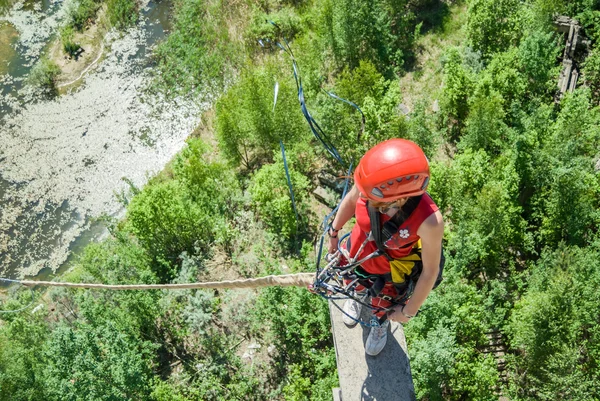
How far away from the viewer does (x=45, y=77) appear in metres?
17.6

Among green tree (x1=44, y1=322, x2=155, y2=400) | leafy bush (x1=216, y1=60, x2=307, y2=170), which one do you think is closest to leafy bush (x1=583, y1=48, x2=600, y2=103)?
leafy bush (x1=216, y1=60, x2=307, y2=170)

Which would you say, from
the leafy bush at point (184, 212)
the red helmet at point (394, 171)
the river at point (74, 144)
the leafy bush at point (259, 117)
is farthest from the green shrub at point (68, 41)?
the red helmet at point (394, 171)

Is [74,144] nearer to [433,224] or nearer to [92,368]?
[92,368]

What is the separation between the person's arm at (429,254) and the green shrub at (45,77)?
15.9 metres

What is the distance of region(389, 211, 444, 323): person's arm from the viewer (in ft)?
14.6

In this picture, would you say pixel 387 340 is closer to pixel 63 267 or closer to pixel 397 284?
pixel 397 284

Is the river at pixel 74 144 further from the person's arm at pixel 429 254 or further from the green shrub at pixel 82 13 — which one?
the person's arm at pixel 429 254

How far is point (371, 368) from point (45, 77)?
50.7 feet

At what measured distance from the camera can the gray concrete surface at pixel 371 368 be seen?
20.3 ft

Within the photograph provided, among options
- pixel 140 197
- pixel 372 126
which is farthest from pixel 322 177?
pixel 140 197

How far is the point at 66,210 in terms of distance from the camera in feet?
50.1

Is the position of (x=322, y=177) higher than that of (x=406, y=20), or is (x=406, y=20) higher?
(x=406, y=20)

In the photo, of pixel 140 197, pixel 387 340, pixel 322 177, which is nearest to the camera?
pixel 387 340

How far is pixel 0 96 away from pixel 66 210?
17.2ft
